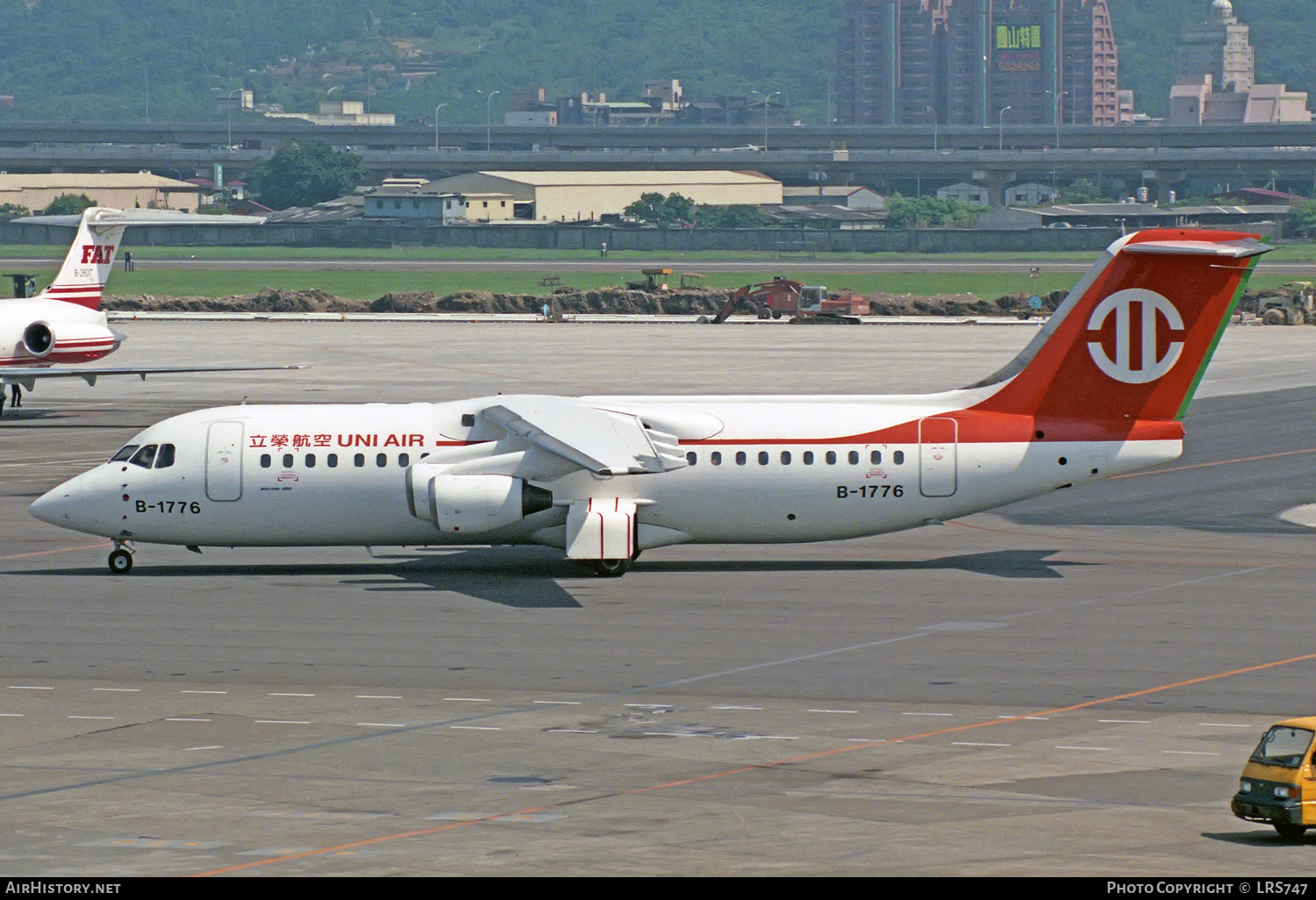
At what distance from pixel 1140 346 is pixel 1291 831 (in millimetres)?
19947

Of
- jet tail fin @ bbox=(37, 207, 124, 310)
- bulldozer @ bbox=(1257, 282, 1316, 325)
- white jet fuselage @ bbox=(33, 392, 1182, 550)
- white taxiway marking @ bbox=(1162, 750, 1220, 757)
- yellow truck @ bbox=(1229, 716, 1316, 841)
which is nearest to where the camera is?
yellow truck @ bbox=(1229, 716, 1316, 841)

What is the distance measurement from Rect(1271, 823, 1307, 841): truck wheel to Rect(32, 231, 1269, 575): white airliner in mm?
18291

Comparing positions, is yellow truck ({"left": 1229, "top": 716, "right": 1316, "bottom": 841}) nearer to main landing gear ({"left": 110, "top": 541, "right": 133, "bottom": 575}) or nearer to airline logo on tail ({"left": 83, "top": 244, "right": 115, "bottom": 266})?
main landing gear ({"left": 110, "top": 541, "right": 133, "bottom": 575})

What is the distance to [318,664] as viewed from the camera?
94.7 ft

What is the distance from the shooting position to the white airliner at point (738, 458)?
36188 mm

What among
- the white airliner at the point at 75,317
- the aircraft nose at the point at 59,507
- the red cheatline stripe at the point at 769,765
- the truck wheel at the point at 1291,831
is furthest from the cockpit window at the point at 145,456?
the truck wheel at the point at 1291,831

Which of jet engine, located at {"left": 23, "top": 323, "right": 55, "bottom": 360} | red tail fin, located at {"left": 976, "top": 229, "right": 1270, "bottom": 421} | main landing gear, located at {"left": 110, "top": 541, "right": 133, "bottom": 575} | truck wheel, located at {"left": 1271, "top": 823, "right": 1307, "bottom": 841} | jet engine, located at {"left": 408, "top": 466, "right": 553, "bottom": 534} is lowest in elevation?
main landing gear, located at {"left": 110, "top": 541, "right": 133, "bottom": 575}

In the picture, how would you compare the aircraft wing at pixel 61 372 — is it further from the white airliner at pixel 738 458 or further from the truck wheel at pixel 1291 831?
the truck wheel at pixel 1291 831

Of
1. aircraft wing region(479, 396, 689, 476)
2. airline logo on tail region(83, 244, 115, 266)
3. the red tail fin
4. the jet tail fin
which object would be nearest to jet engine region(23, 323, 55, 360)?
the jet tail fin

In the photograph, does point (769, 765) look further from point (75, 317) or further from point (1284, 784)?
point (75, 317)

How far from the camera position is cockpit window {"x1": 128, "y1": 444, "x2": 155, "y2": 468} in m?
37.8

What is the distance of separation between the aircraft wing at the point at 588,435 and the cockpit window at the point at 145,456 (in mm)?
6707

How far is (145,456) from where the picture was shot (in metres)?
37.9

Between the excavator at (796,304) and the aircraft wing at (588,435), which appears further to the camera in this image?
the excavator at (796,304)
